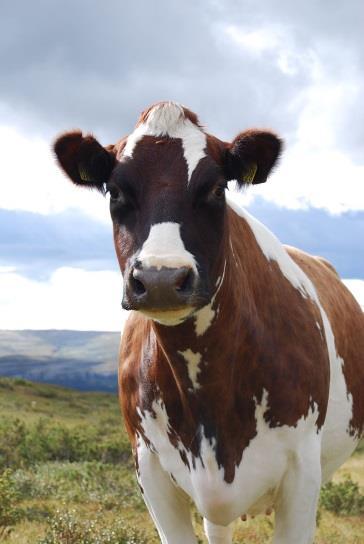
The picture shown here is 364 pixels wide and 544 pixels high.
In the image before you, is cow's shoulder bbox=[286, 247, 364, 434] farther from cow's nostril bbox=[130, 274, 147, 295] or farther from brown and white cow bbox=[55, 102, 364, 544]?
cow's nostril bbox=[130, 274, 147, 295]

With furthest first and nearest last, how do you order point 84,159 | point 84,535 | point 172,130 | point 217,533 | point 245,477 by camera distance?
point 84,535, point 217,533, point 245,477, point 84,159, point 172,130

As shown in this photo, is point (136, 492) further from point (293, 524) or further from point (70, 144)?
point (70, 144)

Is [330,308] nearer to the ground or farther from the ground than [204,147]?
nearer to the ground

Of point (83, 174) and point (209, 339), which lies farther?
point (83, 174)

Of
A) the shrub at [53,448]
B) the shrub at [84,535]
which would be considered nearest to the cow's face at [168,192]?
the shrub at [84,535]

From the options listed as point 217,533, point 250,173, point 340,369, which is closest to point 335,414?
point 340,369

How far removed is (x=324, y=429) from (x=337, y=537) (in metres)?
5.19

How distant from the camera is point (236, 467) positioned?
4.63 meters

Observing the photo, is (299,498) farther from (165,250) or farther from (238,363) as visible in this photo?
(165,250)

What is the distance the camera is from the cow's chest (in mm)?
4613

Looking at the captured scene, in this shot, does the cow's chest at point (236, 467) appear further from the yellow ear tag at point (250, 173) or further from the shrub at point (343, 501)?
A: the shrub at point (343, 501)

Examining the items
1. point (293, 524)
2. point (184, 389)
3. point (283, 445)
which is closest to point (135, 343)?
point (184, 389)

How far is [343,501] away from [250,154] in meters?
9.58

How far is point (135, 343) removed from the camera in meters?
5.15
